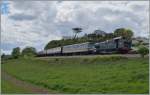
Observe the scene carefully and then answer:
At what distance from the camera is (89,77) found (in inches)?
604

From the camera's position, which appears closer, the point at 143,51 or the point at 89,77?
the point at 89,77

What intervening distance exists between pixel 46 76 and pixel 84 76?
7.02 ft

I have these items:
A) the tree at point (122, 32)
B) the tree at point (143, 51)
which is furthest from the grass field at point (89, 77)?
the tree at point (122, 32)

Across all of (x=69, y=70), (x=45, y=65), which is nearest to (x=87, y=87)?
(x=69, y=70)

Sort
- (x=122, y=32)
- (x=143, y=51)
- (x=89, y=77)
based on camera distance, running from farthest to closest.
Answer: (x=143, y=51), (x=89, y=77), (x=122, y=32)

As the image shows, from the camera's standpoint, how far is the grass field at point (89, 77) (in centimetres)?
1255

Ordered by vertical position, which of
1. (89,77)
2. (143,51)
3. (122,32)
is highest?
(122,32)

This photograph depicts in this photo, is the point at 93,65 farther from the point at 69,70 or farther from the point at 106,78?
the point at 106,78

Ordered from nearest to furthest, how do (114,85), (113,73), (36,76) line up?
1. (114,85)
2. (113,73)
3. (36,76)

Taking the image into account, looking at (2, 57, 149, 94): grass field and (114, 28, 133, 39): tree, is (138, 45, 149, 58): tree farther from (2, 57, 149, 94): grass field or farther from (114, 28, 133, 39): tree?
(114, 28, 133, 39): tree

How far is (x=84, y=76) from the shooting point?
1556cm

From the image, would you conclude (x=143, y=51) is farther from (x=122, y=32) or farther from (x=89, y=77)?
(x=122, y=32)

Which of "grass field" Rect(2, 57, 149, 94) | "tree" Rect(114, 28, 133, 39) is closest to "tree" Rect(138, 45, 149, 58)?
"grass field" Rect(2, 57, 149, 94)

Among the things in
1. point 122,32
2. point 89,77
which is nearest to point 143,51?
point 89,77
